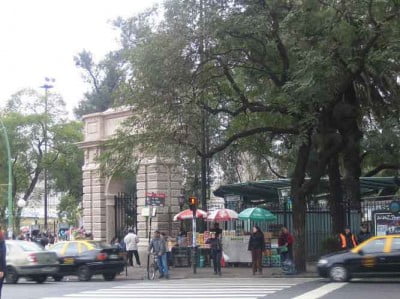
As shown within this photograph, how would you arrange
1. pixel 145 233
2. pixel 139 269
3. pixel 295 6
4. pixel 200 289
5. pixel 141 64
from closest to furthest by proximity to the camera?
pixel 200 289, pixel 295 6, pixel 141 64, pixel 139 269, pixel 145 233

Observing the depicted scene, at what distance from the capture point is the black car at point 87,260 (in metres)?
22.8

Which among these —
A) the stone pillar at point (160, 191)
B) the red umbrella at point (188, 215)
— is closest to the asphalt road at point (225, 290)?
the red umbrella at point (188, 215)

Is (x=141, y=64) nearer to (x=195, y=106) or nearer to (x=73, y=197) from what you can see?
(x=195, y=106)

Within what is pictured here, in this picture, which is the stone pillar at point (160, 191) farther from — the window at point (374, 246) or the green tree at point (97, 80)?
the green tree at point (97, 80)

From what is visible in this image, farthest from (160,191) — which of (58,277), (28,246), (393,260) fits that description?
(393,260)

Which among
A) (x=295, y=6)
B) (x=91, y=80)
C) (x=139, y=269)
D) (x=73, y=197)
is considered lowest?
(x=139, y=269)

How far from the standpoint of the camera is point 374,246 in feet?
62.3

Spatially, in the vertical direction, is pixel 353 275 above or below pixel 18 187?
below

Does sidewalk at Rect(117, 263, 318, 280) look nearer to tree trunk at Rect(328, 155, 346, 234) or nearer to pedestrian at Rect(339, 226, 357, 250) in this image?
pedestrian at Rect(339, 226, 357, 250)

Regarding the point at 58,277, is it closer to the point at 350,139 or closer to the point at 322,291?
the point at 322,291

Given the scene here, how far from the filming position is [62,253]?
23.2m

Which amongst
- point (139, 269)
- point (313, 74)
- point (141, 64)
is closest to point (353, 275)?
point (313, 74)

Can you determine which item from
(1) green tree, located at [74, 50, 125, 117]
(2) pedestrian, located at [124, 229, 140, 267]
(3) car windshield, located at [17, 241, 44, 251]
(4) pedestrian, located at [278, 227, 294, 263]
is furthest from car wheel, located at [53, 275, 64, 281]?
(1) green tree, located at [74, 50, 125, 117]

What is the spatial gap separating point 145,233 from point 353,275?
13.1 metres
